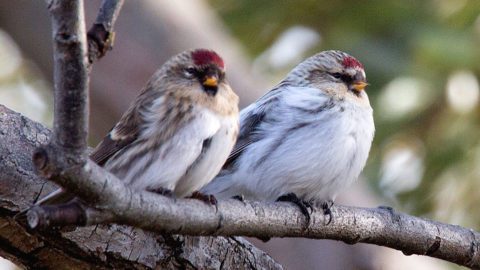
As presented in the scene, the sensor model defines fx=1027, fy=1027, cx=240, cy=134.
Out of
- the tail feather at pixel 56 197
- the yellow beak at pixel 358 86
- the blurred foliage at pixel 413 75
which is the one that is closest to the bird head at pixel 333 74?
the yellow beak at pixel 358 86

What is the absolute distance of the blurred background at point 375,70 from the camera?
469cm

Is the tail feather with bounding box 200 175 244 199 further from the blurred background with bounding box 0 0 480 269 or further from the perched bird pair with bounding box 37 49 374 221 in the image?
the blurred background with bounding box 0 0 480 269

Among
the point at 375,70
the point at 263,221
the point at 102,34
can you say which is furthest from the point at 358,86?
the point at 102,34

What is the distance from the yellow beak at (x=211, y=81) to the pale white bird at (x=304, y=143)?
21.6 inches

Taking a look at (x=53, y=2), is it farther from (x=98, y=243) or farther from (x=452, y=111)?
(x=452, y=111)

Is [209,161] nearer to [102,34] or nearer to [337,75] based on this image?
[102,34]

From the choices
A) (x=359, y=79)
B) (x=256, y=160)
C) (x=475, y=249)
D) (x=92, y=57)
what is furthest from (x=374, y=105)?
(x=92, y=57)

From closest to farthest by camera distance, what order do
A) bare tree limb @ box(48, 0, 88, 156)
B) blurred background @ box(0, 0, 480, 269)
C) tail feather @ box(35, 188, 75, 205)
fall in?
bare tree limb @ box(48, 0, 88, 156), tail feather @ box(35, 188, 75, 205), blurred background @ box(0, 0, 480, 269)

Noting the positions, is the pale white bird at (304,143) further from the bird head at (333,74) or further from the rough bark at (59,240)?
the rough bark at (59,240)

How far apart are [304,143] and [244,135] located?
0.98 feet

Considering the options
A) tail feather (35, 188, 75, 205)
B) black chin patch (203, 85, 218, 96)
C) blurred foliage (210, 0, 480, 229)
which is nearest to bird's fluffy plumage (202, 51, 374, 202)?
black chin patch (203, 85, 218, 96)

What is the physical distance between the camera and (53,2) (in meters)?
1.76

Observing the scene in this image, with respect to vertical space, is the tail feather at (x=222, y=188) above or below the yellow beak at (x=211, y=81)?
below

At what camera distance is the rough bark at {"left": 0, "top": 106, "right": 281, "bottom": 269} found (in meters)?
2.53
